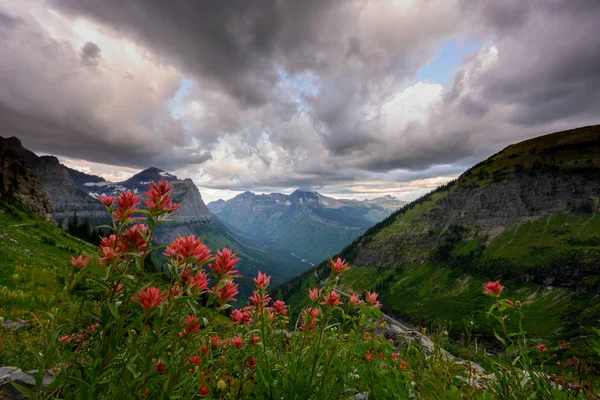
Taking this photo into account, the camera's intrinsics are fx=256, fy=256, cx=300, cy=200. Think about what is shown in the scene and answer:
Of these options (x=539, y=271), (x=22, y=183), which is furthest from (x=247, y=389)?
(x=539, y=271)

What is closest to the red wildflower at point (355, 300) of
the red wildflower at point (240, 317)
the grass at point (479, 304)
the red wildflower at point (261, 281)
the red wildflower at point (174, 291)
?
the red wildflower at point (261, 281)

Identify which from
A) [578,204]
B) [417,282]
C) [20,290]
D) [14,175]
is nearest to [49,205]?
[14,175]

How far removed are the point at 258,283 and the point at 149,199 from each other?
2100mm

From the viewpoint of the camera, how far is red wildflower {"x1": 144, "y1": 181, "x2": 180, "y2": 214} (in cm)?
290

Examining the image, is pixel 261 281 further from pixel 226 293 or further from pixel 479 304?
pixel 479 304

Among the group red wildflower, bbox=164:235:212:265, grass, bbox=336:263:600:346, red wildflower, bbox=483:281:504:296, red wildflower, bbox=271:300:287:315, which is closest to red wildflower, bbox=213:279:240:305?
red wildflower, bbox=164:235:212:265

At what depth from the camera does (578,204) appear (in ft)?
589

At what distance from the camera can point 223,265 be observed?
3096mm

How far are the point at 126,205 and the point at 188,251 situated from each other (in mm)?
1038

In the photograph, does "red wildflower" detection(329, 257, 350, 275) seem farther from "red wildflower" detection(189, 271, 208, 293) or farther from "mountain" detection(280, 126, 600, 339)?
"mountain" detection(280, 126, 600, 339)

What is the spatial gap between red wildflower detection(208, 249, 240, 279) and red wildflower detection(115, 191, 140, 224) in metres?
1.09

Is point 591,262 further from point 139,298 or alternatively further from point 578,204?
point 139,298

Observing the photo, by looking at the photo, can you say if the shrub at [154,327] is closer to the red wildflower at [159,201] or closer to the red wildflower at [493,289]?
the red wildflower at [159,201]

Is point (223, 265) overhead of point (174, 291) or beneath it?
overhead
